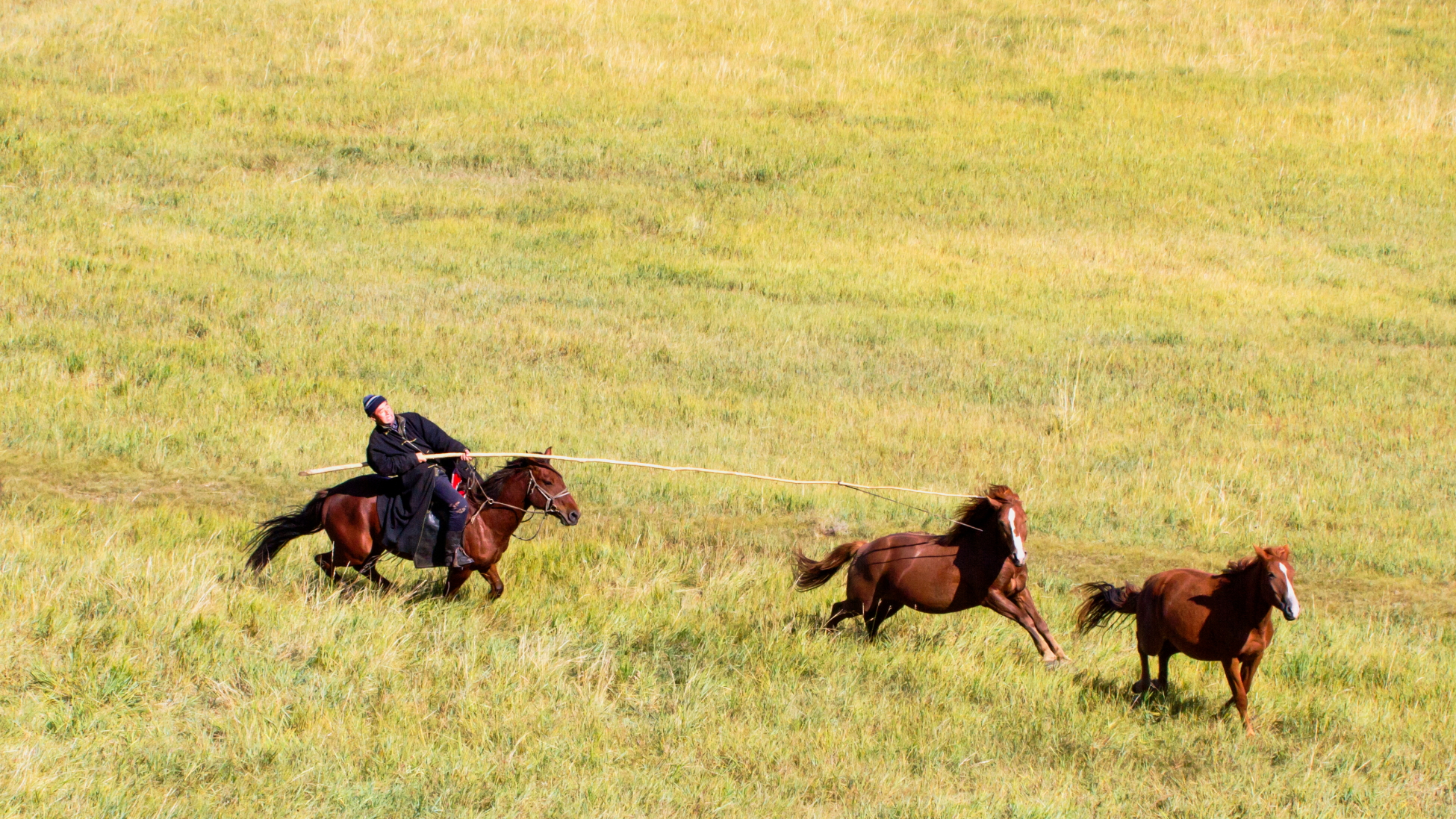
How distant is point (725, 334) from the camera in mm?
18797

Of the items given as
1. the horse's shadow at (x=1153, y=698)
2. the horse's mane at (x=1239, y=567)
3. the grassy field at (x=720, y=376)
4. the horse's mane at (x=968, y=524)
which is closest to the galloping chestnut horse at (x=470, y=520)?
the grassy field at (x=720, y=376)

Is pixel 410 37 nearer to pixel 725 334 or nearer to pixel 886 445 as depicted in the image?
pixel 725 334

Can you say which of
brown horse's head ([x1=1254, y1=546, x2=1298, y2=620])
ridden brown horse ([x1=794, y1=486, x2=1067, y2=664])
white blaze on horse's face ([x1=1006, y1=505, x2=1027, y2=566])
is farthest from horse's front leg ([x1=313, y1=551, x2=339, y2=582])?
brown horse's head ([x1=1254, y1=546, x2=1298, y2=620])

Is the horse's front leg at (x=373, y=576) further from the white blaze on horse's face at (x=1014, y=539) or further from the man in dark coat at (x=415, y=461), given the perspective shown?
the white blaze on horse's face at (x=1014, y=539)

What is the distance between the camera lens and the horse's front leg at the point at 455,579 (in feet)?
30.6

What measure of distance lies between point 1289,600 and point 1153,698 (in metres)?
1.55

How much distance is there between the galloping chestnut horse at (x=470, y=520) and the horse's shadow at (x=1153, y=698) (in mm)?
3798

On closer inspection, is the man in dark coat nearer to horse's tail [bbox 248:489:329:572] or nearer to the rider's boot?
the rider's boot

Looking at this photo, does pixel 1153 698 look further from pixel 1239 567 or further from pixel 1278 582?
pixel 1278 582

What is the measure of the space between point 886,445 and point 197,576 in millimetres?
8081

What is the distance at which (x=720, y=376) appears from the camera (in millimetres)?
16953

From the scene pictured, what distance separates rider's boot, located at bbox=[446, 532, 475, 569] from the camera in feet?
29.8

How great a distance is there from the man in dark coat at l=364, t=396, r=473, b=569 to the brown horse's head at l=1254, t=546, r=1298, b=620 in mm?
5255

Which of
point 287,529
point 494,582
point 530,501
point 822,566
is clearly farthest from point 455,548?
point 822,566
